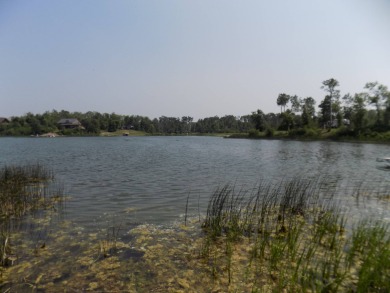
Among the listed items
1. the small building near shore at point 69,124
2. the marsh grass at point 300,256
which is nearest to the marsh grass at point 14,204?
the marsh grass at point 300,256

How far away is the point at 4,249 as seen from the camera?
770cm

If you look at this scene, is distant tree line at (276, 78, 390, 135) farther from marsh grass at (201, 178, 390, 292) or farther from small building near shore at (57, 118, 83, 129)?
small building near shore at (57, 118, 83, 129)

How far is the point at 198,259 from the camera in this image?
7.90m

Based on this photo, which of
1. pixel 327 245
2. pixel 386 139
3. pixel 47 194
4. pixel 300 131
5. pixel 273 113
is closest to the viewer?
pixel 327 245

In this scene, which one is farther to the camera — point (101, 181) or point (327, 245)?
point (101, 181)

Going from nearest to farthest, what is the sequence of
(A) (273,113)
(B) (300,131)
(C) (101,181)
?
1. (C) (101,181)
2. (B) (300,131)
3. (A) (273,113)

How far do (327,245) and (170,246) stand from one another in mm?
4989

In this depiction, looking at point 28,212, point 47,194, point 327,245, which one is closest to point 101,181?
point 47,194

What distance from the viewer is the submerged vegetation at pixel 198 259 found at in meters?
6.31

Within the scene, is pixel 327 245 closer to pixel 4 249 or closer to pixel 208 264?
pixel 208 264

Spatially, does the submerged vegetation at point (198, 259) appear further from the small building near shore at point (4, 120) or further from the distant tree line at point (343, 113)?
the small building near shore at point (4, 120)

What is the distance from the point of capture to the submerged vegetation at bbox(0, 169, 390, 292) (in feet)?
20.7

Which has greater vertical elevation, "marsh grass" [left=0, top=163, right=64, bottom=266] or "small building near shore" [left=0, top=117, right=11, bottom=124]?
"small building near shore" [left=0, top=117, right=11, bottom=124]

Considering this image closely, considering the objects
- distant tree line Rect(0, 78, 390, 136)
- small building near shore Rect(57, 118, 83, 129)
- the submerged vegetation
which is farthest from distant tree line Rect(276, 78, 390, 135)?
small building near shore Rect(57, 118, 83, 129)
